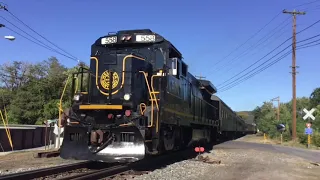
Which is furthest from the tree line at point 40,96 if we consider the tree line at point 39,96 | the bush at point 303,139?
the bush at point 303,139

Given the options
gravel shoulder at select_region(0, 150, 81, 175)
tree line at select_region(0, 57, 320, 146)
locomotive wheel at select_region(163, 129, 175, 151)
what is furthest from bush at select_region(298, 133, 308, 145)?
gravel shoulder at select_region(0, 150, 81, 175)

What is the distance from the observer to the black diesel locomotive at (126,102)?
8789 millimetres

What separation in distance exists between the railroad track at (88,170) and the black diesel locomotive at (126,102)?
1.37 feet

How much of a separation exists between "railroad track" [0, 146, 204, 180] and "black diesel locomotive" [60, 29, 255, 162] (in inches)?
16.5

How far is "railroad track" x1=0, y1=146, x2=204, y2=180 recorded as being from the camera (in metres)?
7.70

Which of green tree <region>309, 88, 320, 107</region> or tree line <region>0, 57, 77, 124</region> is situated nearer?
tree line <region>0, 57, 77, 124</region>

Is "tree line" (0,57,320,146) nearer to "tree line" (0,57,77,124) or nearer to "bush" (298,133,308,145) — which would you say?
"tree line" (0,57,77,124)

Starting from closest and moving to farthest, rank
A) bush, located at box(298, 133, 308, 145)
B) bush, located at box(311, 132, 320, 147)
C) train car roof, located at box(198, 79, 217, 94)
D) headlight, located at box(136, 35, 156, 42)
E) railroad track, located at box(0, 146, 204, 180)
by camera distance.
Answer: railroad track, located at box(0, 146, 204, 180), headlight, located at box(136, 35, 156, 42), train car roof, located at box(198, 79, 217, 94), bush, located at box(311, 132, 320, 147), bush, located at box(298, 133, 308, 145)

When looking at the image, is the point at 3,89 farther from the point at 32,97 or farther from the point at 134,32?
the point at 134,32

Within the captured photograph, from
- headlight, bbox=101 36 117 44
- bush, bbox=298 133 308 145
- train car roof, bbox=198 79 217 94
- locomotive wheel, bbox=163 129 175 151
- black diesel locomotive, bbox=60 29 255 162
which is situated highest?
headlight, bbox=101 36 117 44

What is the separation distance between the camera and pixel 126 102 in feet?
30.1

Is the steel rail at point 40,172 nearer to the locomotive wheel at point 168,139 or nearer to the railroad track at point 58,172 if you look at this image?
the railroad track at point 58,172

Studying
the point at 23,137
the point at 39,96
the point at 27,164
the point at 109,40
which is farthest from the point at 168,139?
the point at 39,96

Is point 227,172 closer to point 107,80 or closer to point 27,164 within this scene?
point 107,80
